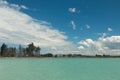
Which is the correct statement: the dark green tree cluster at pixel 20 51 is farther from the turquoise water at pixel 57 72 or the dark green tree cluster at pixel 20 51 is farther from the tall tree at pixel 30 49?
the turquoise water at pixel 57 72

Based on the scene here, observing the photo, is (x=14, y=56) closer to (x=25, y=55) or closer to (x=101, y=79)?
(x=25, y=55)

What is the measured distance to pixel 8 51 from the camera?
156m

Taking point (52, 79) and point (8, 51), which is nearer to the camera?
point (52, 79)

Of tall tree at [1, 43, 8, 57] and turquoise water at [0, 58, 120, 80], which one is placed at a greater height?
tall tree at [1, 43, 8, 57]

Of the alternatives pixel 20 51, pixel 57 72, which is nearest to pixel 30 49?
pixel 20 51

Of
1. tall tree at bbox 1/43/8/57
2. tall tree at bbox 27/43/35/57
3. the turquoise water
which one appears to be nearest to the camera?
the turquoise water

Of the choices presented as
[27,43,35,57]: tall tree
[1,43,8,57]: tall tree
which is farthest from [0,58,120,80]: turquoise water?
[27,43,35,57]: tall tree

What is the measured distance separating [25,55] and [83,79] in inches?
5563

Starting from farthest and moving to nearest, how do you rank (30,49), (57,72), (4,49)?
(30,49), (4,49), (57,72)

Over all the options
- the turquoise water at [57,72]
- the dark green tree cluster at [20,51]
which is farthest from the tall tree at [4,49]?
the turquoise water at [57,72]

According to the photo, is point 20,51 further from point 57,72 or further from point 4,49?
point 57,72

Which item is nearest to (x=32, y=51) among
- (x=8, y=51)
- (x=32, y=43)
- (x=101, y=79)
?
(x=32, y=43)

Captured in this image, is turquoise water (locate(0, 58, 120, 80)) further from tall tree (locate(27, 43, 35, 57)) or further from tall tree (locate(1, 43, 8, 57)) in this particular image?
tall tree (locate(27, 43, 35, 57))

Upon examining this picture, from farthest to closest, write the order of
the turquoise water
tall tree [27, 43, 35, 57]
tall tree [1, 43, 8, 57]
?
tall tree [27, 43, 35, 57] < tall tree [1, 43, 8, 57] < the turquoise water
